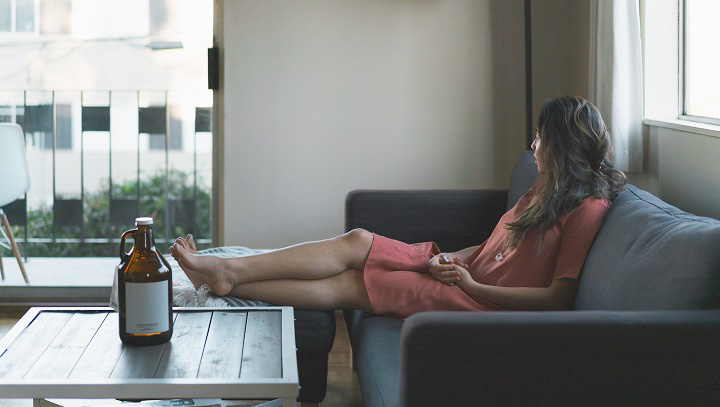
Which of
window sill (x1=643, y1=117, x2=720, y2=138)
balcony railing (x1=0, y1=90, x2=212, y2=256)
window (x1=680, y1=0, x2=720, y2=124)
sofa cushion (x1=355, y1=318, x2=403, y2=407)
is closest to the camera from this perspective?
sofa cushion (x1=355, y1=318, x2=403, y2=407)

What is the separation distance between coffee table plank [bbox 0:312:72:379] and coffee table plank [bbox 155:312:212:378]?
0.95ft

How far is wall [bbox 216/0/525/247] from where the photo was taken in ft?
13.1

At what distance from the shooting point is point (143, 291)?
192 centimetres

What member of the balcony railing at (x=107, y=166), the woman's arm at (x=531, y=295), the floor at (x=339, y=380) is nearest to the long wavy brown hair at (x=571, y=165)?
the woman's arm at (x=531, y=295)

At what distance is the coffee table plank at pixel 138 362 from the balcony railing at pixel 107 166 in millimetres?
2283

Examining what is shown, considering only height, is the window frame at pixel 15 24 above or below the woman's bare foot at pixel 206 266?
above

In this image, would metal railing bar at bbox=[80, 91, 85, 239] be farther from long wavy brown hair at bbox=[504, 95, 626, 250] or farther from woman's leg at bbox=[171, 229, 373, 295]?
long wavy brown hair at bbox=[504, 95, 626, 250]

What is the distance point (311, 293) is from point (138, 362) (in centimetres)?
87

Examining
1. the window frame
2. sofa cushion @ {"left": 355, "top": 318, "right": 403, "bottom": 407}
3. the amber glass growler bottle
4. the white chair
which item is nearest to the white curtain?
sofa cushion @ {"left": 355, "top": 318, "right": 403, "bottom": 407}

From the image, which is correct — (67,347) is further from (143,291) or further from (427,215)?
(427,215)

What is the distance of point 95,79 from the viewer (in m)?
4.07

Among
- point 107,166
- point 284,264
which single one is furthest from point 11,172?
point 284,264

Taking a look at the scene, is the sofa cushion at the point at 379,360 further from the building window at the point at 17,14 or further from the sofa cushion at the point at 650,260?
the building window at the point at 17,14

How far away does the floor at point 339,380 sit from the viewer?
2928 millimetres
